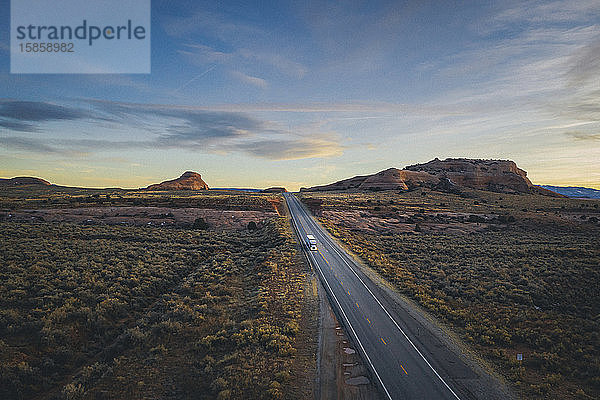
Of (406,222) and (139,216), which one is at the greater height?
(139,216)

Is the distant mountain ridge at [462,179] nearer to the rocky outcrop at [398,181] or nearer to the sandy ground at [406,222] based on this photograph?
the rocky outcrop at [398,181]

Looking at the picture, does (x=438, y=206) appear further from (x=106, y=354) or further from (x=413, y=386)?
(x=106, y=354)

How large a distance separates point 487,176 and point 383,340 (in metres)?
155

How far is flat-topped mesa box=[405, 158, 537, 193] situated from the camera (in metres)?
133

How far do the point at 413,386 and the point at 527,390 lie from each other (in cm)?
496

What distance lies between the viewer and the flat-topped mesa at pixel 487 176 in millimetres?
132625

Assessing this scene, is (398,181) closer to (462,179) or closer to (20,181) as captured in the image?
(462,179)

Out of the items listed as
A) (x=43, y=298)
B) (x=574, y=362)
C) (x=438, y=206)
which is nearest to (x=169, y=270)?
(x=43, y=298)

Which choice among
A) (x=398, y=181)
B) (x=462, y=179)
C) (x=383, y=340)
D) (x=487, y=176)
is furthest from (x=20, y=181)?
(x=487, y=176)

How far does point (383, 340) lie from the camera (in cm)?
1469

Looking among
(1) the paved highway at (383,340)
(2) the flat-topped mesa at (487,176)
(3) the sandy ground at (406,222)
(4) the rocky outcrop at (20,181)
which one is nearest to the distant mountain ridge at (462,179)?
(2) the flat-topped mesa at (487,176)

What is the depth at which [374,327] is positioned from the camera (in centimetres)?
1596

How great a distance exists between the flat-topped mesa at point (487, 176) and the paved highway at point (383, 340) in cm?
13270

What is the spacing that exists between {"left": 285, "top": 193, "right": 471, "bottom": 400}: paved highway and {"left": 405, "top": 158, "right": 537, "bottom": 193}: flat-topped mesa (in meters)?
133
